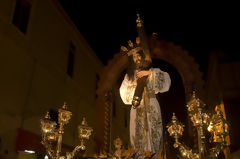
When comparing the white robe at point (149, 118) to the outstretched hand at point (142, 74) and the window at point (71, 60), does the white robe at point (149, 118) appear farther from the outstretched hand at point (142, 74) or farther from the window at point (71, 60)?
the window at point (71, 60)

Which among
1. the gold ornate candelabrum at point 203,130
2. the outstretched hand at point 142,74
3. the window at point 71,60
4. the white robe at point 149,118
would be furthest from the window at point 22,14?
the gold ornate candelabrum at point 203,130

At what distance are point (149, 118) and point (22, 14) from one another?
5612mm

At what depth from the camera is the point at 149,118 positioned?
4.52 metres

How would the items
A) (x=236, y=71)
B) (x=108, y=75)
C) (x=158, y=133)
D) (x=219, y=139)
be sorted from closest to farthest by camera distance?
(x=219, y=139), (x=158, y=133), (x=108, y=75), (x=236, y=71)

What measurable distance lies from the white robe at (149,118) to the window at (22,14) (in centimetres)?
460

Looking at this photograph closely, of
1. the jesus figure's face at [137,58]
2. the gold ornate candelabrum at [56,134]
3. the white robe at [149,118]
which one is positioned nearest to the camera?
the gold ornate candelabrum at [56,134]

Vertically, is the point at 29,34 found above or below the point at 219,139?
above

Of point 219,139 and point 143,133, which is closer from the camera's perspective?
point 219,139

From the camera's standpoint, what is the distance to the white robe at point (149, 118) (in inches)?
173

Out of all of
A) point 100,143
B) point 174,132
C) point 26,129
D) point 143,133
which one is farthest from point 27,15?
point 174,132

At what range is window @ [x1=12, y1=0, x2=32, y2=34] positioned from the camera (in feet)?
25.9

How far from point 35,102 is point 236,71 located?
600 centimetres

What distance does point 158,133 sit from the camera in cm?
441

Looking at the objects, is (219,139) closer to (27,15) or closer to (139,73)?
(139,73)
